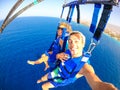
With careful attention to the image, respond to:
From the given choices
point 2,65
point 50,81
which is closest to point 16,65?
point 2,65

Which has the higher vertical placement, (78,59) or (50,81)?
(78,59)

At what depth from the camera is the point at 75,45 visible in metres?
1.85

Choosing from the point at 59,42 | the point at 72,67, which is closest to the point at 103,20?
the point at 72,67

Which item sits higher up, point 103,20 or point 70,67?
point 103,20

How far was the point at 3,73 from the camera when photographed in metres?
6.21

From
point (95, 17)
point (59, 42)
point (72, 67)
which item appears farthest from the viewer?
point (59, 42)

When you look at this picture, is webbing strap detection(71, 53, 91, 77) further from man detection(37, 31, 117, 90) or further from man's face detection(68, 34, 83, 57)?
man's face detection(68, 34, 83, 57)

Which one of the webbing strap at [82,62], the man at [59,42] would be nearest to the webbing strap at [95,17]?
the webbing strap at [82,62]

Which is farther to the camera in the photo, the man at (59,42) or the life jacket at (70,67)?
the man at (59,42)

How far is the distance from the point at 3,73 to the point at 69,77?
475 centimetres

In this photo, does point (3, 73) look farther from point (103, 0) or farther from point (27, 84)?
point (103, 0)

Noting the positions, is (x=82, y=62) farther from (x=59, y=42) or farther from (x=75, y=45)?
(x=59, y=42)

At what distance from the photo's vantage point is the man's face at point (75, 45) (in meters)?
1.84

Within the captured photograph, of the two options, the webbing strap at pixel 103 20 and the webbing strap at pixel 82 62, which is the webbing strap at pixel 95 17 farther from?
the webbing strap at pixel 82 62
